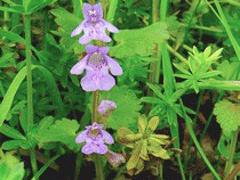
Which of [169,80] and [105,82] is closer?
[105,82]

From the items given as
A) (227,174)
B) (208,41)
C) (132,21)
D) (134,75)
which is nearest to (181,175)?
(227,174)

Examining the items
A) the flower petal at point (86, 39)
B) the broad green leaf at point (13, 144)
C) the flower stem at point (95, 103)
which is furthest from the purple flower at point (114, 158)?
the flower petal at point (86, 39)

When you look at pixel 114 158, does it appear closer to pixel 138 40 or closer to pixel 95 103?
pixel 95 103

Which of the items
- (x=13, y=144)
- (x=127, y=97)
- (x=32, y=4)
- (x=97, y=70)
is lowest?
(x=13, y=144)

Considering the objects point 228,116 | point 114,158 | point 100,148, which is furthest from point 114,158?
point 228,116

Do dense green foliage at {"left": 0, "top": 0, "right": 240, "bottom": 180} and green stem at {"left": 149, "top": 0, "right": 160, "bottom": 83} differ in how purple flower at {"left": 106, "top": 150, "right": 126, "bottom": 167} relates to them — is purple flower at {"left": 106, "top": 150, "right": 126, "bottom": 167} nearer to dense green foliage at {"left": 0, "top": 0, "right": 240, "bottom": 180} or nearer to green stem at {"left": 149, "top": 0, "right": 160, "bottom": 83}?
→ dense green foliage at {"left": 0, "top": 0, "right": 240, "bottom": 180}

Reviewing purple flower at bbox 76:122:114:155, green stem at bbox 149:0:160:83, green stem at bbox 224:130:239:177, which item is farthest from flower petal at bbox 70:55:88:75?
green stem at bbox 224:130:239:177
